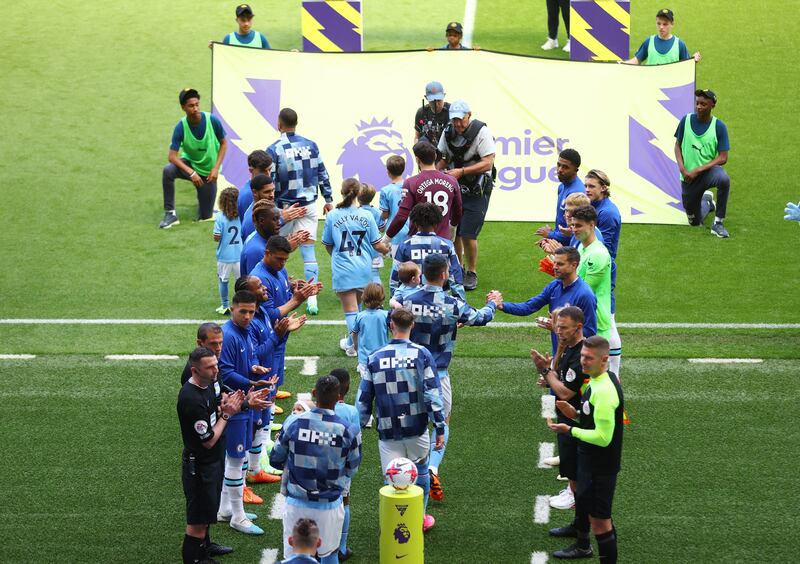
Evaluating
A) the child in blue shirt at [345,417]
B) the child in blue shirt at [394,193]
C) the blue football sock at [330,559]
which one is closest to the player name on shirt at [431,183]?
the child in blue shirt at [394,193]

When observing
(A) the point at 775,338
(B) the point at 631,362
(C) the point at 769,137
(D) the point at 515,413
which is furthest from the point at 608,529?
(C) the point at 769,137

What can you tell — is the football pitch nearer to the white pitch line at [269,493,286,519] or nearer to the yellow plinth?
the white pitch line at [269,493,286,519]

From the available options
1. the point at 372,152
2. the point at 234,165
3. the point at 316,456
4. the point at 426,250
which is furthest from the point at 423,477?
the point at 234,165

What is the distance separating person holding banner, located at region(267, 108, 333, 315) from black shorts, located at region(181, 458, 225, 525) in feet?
15.0

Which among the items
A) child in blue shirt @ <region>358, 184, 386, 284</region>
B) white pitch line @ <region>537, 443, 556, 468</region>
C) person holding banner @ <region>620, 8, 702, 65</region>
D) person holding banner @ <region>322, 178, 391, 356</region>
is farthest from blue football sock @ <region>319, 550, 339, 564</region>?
person holding banner @ <region>620, 8, 702, 65</region>

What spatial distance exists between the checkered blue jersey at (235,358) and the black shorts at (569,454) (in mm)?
2354

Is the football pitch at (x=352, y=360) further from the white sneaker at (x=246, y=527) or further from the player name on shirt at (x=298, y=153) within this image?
the player name on shirt at (x=298, y=153)

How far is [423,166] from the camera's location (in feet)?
36.7

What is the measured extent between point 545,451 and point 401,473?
8.57 feet

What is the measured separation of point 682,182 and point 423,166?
5.35 m

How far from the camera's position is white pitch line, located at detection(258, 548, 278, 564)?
8.03 metres

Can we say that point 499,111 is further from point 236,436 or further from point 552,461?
point 236,436

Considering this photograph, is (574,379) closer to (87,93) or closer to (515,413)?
(515,413)

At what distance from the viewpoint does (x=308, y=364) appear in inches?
456
